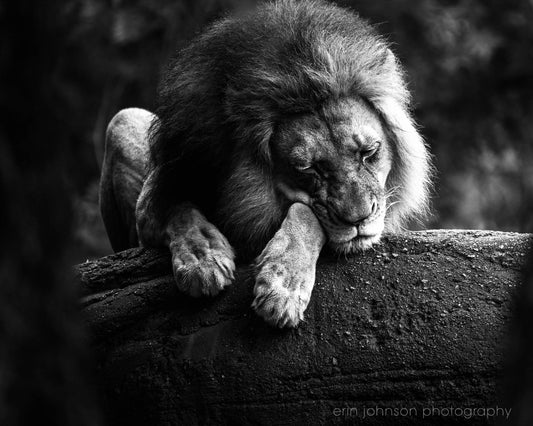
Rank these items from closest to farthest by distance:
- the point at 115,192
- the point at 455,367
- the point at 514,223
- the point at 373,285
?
the point at 455,367, the point at 373,285, the point at 115,192, the point at 514,223

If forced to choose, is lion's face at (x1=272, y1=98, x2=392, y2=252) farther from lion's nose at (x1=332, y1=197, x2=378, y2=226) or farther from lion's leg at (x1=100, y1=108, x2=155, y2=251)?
lion's leg at (x1=100, y1=108, x2=155, y2=251)

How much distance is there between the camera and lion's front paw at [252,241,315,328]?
3905mm

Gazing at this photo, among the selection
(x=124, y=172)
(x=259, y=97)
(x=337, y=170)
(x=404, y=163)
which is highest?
(x=259, y=97)

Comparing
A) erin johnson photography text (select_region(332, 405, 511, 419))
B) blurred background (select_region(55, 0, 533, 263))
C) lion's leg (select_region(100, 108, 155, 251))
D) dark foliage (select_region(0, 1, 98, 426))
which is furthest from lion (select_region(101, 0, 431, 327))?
blurred background (select_region(55, 0, 533, 263))

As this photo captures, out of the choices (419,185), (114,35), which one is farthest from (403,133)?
(114,35)

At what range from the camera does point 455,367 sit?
383cm

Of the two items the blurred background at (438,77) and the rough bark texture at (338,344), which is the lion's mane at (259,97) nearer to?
the rough bark texture at (338,344)

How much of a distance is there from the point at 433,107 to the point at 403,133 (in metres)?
5.35

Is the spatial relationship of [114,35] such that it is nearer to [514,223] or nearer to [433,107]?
[433,107]

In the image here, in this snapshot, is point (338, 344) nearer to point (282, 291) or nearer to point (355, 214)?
point (282, 291)

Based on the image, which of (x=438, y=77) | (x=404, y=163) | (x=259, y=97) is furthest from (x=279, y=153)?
(x=438, y=77)

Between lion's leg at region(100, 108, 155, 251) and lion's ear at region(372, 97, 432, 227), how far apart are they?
175 cm

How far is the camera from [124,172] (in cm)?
589

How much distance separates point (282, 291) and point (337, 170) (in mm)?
688
